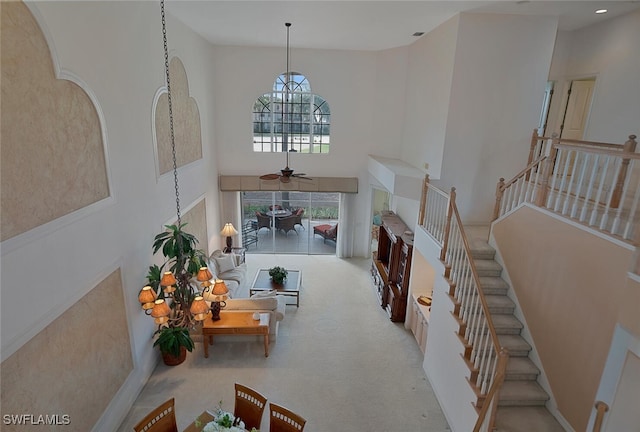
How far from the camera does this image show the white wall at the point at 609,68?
5.64m

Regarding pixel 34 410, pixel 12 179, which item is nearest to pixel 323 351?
pixel 34 410

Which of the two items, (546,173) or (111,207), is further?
(546,173)

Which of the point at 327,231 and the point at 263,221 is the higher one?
the point at 263,221

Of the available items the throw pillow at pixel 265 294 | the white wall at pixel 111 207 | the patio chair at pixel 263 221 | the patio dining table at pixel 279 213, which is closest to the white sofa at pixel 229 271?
the throw pillow at pixel 265 294

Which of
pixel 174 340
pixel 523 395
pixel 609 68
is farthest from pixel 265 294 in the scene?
pixel 609 68

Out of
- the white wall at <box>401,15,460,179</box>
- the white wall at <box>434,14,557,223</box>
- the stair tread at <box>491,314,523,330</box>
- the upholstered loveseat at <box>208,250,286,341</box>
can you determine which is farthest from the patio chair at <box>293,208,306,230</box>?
the stair tread at <box>491,314,523,330</box>

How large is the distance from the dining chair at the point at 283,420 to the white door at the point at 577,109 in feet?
24.1

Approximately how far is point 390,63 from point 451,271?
626 centimetres

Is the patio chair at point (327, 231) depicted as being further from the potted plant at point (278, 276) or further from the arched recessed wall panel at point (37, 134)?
the arched recessed wall panel at point (37, 134)

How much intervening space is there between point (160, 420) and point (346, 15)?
664 centimetres

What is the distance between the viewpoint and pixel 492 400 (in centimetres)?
365

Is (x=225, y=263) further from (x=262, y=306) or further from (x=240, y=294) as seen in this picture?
(x=262, y=306)

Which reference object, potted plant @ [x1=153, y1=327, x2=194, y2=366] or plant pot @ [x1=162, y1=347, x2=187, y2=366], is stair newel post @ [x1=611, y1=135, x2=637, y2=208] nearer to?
potted plant @ [x1=153, y1=327, x2=194, y2=366]

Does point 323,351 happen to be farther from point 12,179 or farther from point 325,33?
point 325,33
